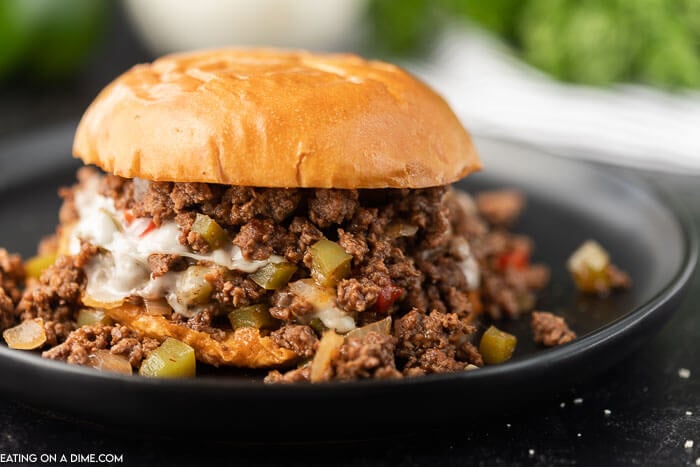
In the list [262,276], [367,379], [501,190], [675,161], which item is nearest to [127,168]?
[262,276]

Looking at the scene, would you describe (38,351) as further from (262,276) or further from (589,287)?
(589,287)

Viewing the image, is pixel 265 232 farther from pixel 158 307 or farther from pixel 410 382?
pixel 410 382

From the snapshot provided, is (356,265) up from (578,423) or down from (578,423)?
up

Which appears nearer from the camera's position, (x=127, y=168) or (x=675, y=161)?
(x=127, y=168)

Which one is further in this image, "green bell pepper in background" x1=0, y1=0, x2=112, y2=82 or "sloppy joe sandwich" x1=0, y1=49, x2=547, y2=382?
"green bell pepper in background" x1=0, y1=0, x2=112, y2=82

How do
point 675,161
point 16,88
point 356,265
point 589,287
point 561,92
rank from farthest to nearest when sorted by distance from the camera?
point 16,88 → point 561,92 → point 675,161 → point 589,287 → point 356,265

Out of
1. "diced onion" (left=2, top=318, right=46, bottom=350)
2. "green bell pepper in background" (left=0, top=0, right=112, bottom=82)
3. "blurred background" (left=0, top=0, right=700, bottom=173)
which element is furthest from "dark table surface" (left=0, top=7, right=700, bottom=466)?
"green bell pepper in background" (left=0, top=0, right=112, bottom=82)

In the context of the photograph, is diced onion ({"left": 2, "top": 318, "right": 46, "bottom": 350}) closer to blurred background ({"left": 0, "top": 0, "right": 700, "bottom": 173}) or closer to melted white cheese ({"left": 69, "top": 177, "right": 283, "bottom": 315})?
melted white cheese ({"left": 69, "top": 177, "right": 283, "bottom": 315})
